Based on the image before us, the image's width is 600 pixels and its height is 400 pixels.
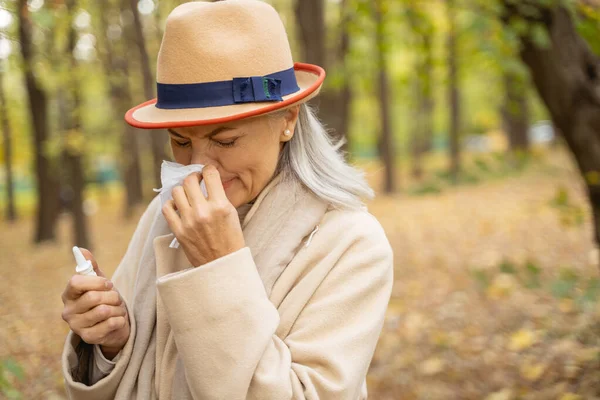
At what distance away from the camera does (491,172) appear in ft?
12.5

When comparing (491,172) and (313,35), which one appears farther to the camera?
(313,35)

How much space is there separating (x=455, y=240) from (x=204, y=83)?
28.5 feet

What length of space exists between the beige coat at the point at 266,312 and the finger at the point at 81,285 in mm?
155

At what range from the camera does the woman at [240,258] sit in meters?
1.50

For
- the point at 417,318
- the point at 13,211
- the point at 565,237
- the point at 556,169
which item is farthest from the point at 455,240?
the point at 13,211

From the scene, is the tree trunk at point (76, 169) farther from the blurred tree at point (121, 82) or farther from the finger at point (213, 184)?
the finger at point (213, 184)

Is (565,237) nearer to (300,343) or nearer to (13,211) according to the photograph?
(300,343)

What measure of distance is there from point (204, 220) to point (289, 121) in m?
0.45

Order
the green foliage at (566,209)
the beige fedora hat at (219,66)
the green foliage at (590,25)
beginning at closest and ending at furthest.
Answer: the beige fedora hat at (219,66) < the green foliage at (590,25) < the green foliage at (566,209)

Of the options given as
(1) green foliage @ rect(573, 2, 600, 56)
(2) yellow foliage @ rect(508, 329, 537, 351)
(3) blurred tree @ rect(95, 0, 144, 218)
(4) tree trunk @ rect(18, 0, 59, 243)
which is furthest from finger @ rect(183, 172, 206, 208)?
(4) tree trunk @ rect(18, 0, 59, 243)

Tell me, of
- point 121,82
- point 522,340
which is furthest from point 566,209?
point 121,82

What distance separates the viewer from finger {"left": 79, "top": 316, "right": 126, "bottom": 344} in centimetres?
164

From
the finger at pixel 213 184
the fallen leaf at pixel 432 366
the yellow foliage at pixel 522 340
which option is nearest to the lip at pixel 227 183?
the finger at pixel 213 184

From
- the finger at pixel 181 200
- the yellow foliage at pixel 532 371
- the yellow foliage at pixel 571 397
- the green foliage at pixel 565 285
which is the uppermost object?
the finger at pixel 181 200
